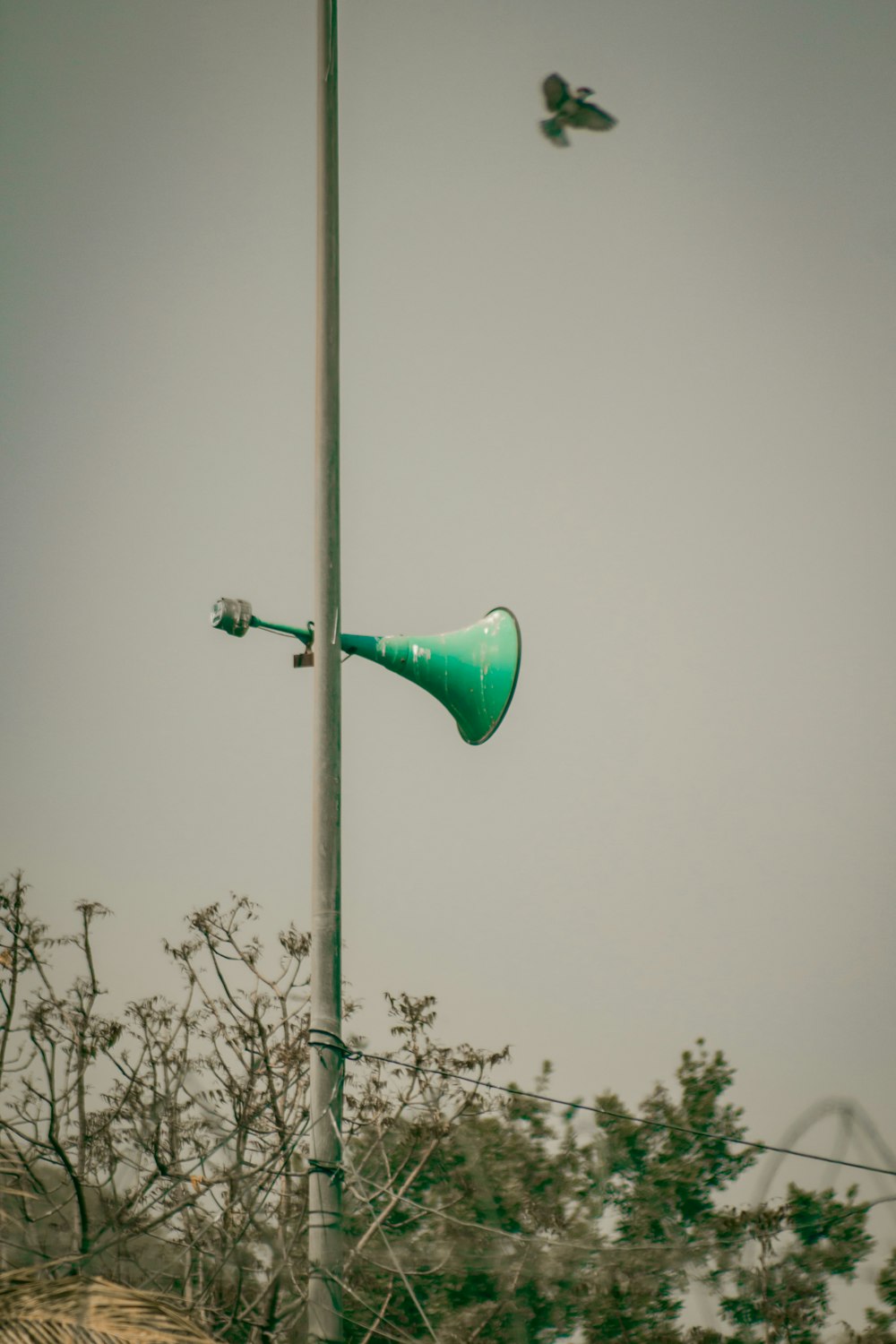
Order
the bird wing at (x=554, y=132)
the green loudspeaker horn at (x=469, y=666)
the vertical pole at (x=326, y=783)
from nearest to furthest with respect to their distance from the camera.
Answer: the vertical pole at (x=326, y=783), the green loudspeaker horn at (x=469, y=666), the bird wing at (x=554, y=132)

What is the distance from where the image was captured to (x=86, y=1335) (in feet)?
8.33

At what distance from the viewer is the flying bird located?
5789mm

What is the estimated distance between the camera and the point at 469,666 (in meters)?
4.58

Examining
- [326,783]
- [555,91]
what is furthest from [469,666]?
[555,91]

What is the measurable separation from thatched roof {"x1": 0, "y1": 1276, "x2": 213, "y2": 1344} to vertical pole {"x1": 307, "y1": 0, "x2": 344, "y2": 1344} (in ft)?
3.09

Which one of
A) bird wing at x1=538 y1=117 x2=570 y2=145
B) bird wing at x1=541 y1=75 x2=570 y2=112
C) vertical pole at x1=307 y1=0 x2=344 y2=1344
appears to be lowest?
vertical pole at x1=307 y1=0 x2=344 y2=1344

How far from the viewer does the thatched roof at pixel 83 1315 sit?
252 cm

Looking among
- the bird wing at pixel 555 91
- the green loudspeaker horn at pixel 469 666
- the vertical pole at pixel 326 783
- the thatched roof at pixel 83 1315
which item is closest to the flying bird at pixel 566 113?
the bird wing at pixel 555 91

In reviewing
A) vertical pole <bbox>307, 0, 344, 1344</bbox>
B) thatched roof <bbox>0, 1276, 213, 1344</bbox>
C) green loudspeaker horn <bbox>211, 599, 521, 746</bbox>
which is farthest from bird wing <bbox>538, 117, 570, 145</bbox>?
thatched roof <bbox>0, 1276, 213, 1344</bbox>

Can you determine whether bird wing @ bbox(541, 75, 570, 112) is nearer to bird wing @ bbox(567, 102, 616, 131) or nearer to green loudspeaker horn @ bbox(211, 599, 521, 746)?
bird wing @ bbox(567, 102, 616, 131)

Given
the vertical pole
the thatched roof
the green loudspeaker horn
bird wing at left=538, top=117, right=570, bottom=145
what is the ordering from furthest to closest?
bird wing at left=538, top=117, right=570, bottom=145, the green loudspeaker horn, the vertical pole, the thatched roof

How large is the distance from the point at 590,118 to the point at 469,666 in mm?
2965

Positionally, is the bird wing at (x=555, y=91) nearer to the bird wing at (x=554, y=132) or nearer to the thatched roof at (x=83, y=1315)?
the bird wing at (x=554, y=132)

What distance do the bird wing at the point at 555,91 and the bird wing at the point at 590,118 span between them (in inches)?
3.9
